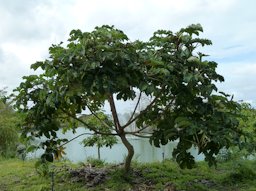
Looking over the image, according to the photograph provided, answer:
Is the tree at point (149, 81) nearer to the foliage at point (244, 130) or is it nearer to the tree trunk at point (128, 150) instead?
the tree trunk at point (128, 150)

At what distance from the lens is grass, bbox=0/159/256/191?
4.64 m

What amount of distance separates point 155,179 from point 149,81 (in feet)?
5.46

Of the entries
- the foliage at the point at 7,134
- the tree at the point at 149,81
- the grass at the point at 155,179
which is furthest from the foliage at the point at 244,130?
the foliage at the point at 7,134

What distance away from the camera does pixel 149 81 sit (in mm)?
3779

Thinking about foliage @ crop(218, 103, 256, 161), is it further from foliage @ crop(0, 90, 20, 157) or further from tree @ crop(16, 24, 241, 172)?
foliage @ crop(0, 90, 20, 157)

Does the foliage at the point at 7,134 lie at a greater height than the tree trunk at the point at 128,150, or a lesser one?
greater

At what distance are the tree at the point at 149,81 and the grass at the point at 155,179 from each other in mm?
807

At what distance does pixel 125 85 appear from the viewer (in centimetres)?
347

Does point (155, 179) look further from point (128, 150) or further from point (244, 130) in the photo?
point (244, 130)

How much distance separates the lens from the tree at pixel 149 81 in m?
3.50

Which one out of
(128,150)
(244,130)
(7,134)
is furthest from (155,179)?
(7,134)

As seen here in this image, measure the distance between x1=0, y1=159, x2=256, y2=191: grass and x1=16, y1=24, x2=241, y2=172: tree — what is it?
2.65 ft

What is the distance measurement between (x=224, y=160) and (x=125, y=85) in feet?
10.9

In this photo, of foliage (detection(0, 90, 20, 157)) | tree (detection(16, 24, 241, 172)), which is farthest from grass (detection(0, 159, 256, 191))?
foliage (detection(0, 90, 20, 157))
